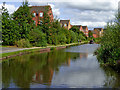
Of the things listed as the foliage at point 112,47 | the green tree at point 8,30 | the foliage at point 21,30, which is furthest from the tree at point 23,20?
the foliage at point 112,47

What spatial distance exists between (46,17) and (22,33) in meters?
11.3

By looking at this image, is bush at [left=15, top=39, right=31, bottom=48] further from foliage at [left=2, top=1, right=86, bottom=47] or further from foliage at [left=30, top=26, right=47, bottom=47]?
foliage at [left=30, top=26, right=47, bottom=47]

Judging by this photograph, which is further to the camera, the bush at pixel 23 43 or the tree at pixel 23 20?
the tree at pixel 23 20

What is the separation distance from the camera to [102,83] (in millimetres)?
12945

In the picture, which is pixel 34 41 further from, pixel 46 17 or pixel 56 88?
pixel 56 88

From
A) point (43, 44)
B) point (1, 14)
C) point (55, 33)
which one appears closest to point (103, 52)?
point (43, 44)

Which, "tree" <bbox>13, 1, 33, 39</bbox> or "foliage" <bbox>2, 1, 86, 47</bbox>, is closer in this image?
"foliage" <bbox>2, 1, 86, 47</bbox>

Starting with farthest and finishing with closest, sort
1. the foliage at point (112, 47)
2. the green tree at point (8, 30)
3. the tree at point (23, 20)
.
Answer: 1. the tree at point (23, 20)
2. the green tree at point (8, 30)
3. the foliage at point (112, 47)

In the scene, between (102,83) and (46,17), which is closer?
(102,83)

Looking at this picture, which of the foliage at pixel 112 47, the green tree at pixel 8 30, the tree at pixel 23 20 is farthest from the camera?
the tree at pixel 23 20

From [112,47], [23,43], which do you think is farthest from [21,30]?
[112,47]

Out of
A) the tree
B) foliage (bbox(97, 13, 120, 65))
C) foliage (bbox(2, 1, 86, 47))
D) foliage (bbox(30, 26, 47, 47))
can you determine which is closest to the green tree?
foliage (bbox(2, 1, 86, 47))

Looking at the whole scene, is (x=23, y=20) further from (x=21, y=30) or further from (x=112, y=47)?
(x=112, y=47)

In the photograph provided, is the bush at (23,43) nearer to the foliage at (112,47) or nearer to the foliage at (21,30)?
the foliage at (21,30)
